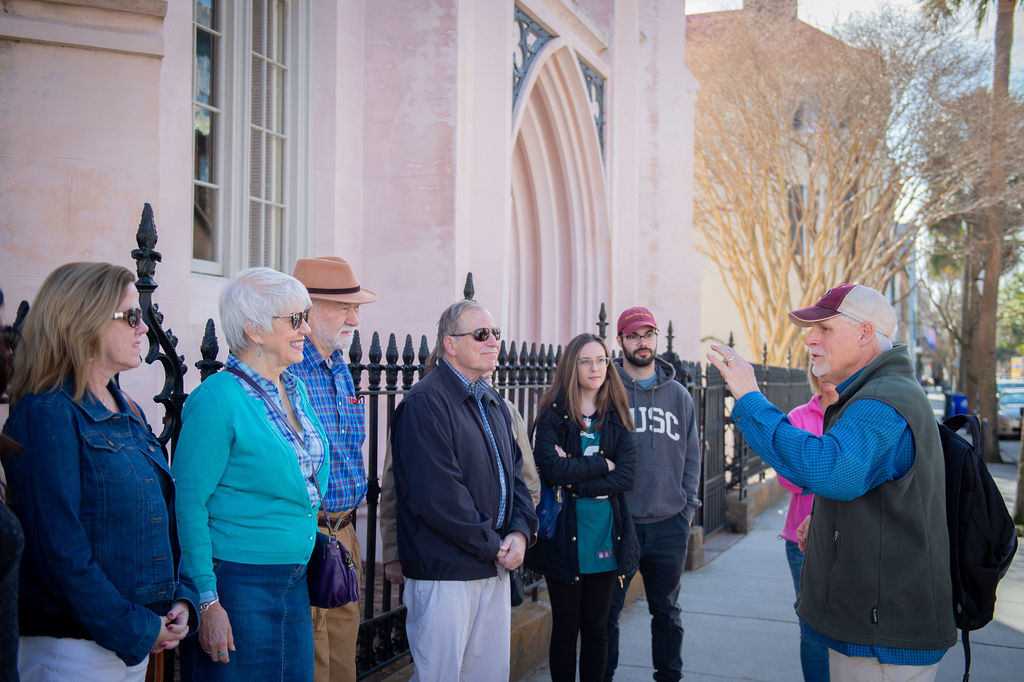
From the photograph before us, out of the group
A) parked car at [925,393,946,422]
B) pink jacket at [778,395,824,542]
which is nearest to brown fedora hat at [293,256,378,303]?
pink jacket at [778,395,824,542]

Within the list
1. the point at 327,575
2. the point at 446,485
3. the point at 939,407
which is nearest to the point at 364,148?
the point at 446,485

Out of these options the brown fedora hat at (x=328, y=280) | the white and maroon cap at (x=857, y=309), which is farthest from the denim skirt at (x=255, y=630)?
the white and maroon cap at (x=857, y=309)

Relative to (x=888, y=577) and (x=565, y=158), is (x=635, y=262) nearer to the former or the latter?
(x=565, y=158)

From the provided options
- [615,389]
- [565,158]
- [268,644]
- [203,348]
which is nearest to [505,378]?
[615,389]

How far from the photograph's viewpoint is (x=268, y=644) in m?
2.79

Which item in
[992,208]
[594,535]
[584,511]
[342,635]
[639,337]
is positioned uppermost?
[992,208]

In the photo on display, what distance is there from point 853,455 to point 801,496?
6.09 ft

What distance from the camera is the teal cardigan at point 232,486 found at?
8.77 ft

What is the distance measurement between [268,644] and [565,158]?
10.00 m

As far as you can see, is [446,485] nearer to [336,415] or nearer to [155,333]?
[336,415]

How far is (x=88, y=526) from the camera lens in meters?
2.34

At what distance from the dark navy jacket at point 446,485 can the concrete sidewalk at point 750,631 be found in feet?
6.73

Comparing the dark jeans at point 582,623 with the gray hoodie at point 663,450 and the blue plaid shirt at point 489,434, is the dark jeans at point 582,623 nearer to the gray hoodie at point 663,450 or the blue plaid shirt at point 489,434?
the gray hoodie at point 663,450

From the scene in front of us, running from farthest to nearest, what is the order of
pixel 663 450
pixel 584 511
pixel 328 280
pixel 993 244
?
1. pixel 993 244
2. pixel 663 450
3. pixel 584 511
4. pixel 328 280
